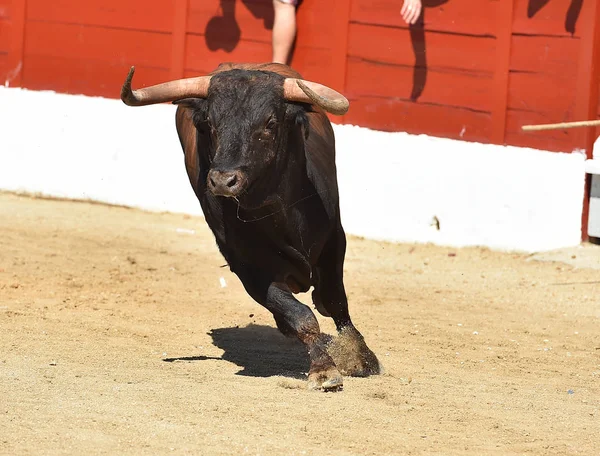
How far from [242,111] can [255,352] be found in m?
1.42

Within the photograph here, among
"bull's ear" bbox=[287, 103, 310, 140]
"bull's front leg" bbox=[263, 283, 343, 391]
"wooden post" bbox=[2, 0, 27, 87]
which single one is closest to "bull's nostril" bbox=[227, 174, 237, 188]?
"bull's ear" bbox=[287, 103, 310, 140]

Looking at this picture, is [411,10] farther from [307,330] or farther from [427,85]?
[307,330]

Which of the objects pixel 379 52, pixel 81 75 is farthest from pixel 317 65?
pixel 81 75

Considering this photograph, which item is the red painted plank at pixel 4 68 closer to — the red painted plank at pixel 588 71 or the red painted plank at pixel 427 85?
the red painted plank at pixel 427 85

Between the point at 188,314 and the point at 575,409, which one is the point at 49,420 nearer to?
the point at 575,409

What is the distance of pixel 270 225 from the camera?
5652 millimetres

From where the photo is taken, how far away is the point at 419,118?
976cm

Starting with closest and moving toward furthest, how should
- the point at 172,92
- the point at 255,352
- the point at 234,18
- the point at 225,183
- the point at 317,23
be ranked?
the point at 225,183
the point at 172,92
the point at 255,352
the point at 317,23
the point at 234,18

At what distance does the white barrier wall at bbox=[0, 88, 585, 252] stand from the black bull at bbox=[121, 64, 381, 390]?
131 inches

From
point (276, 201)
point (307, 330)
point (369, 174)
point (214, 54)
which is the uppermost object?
point (214, 54)

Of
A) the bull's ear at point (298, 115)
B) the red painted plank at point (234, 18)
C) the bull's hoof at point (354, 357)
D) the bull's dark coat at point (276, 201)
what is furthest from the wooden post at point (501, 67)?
the bull's ear at point (298, 115)

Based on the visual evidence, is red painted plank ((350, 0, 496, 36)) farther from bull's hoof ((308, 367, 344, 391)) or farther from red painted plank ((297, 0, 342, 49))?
bull's hoof ((308, 367, 344, 391))

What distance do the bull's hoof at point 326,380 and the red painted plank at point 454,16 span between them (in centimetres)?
485

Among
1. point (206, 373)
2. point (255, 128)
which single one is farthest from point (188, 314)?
point (255, 128)
